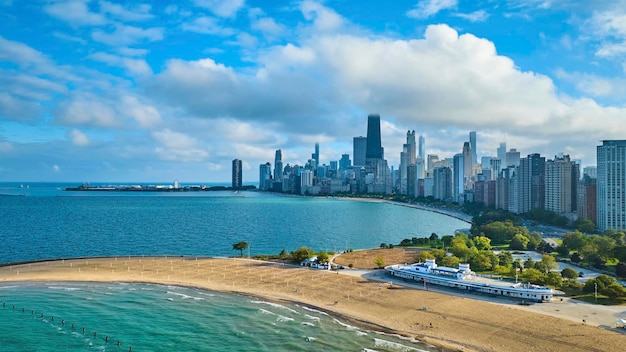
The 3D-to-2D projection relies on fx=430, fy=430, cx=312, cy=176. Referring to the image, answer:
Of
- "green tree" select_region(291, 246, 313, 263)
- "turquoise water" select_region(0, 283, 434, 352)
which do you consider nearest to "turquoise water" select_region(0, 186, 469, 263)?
"green tree" select_region(291, 246, 313, 263)

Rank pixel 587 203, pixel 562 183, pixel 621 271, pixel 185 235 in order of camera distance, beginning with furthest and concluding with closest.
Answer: pixel 562 183 → pixel 587 203 → pixel 185 235 → pixel 621 271

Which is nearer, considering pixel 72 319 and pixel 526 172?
pixel 72 319

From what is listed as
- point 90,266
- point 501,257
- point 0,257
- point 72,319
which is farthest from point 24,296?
point 501,257

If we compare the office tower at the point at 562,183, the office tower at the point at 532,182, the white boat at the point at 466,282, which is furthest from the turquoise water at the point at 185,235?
the white boat at the point at 466,282

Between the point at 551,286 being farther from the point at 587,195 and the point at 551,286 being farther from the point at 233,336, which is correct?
the point at 587,195

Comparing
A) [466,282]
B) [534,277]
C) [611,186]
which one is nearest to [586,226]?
[611,186]

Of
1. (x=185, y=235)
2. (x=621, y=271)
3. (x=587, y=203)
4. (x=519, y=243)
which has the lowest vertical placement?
(x=185, y=235)

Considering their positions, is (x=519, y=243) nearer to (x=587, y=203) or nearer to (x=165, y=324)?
(x=587, y=203)

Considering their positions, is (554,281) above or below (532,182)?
below
